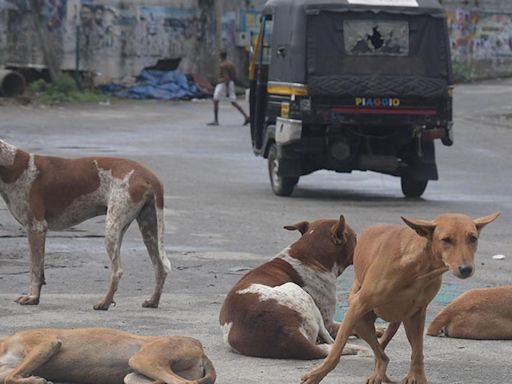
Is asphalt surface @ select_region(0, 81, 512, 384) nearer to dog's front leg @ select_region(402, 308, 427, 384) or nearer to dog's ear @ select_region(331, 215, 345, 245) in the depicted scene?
dog's front leg @ select_region(402, 308, 427, 384)

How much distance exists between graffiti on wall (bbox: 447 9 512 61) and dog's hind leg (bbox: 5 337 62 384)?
46009 mm

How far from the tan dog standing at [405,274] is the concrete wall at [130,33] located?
35277mm

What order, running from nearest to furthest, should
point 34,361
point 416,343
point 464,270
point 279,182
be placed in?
point 464,270
point 34,361
point 416,343
point 279,182

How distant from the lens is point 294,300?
8.47 m

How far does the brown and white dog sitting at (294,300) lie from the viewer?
833 centimetres

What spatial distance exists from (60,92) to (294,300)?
109 feet

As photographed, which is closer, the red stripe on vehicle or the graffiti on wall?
the red stripe on vehicle

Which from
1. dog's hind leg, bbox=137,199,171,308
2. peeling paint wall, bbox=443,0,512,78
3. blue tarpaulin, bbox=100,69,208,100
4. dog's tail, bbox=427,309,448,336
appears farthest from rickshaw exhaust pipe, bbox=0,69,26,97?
dog's tail, bbox=427,309,448,336

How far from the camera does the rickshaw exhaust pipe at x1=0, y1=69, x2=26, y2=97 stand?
1522 inches

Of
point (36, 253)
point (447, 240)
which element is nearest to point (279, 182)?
point (36, 253)

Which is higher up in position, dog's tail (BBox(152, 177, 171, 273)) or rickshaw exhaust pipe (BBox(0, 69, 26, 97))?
dog's tail (BBox(152, 177, 171, 273))

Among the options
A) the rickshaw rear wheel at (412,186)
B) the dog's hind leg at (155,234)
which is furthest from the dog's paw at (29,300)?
the rickshaw rear wheel at (412,186)

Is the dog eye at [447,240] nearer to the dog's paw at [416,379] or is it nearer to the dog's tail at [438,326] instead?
the dog's paw at [416,379]

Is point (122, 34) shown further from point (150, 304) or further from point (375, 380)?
point (375, 380)
